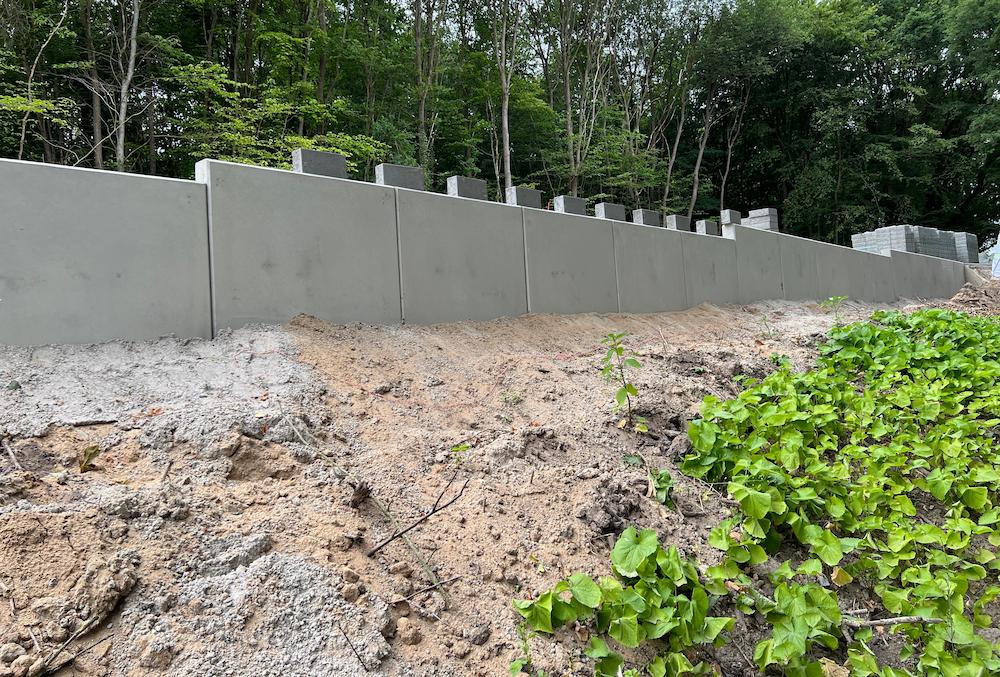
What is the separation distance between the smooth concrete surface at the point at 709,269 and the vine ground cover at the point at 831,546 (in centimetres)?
434

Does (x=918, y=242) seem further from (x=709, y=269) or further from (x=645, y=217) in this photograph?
(x=645, y=217)

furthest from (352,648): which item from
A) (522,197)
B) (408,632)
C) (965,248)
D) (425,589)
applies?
(965,248)

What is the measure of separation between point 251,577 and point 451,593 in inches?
25.7

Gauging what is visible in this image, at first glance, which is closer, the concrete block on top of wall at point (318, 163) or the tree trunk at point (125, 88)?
the concrete block on top of wall at point (318, 163)

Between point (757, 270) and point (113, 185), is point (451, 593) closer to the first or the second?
point (113, 185)

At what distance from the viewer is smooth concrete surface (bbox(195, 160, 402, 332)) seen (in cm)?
420

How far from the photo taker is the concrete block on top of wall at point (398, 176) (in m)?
5.32

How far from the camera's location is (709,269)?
29.8 ft

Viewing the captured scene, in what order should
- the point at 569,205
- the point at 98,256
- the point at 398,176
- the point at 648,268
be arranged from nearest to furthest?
1. the point at 98,256
2. the point at 398,176
3. the point at 569,205
4. the point at 648,268

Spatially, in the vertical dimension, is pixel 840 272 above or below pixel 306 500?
above

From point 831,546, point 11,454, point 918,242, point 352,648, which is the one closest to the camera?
point 352,648

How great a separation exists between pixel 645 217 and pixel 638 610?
22.6 ft

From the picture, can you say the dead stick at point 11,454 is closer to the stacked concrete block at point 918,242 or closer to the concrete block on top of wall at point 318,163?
the concrete block on top of wall at point 318,163

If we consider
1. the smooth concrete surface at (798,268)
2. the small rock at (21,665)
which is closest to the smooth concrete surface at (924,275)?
the smooth concrete surface at (798,268)
